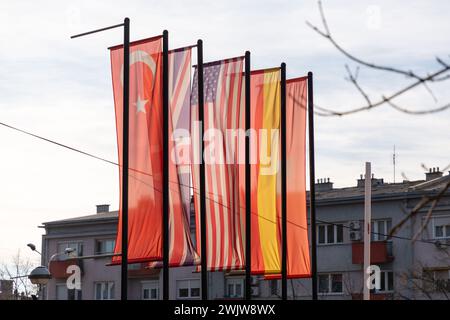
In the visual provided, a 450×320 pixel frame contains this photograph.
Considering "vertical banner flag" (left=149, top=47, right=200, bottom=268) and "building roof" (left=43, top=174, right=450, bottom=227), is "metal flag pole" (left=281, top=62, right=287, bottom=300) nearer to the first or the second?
"vertical banner flag" (left=149, top=47, right=200, bottom=268)

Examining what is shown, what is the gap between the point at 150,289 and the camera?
66875 millimetres

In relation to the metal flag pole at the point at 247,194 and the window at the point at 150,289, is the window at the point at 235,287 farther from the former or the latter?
the metal flag pole at the point at 247,194

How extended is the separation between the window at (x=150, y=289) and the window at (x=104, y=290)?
239 cm

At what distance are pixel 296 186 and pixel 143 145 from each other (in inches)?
185

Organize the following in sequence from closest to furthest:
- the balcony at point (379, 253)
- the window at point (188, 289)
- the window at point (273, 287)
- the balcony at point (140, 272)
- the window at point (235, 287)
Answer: the balcony at point (379, 253)
the window at point (273, 287)
the window at point (235, 287)
the window at point (188, 289)
the balcony at point (140, 272)

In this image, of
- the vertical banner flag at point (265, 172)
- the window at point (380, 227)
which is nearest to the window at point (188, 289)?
the window at point (380, 227)

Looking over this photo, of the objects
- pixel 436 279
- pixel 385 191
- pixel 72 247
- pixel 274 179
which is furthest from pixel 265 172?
pixel 72 247

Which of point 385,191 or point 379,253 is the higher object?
point 385,191

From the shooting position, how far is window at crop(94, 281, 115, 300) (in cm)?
6844

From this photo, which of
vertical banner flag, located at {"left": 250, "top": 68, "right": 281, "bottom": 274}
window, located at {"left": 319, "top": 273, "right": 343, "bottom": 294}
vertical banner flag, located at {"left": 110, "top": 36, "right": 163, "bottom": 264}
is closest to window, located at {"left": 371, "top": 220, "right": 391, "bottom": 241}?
window, located at {"left": 319, "top": 273, "right": 343, "bottom": 294}

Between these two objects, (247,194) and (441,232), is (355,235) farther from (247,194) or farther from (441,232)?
(247,194)

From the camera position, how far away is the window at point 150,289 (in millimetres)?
66562
